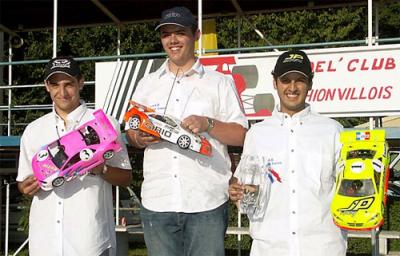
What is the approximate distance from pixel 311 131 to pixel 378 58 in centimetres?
376

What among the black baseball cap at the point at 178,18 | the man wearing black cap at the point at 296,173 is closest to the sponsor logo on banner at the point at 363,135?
the man wearing black cap at the point at 296,173

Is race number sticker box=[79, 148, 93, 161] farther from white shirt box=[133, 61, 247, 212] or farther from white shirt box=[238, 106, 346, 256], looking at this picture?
white shirt box=[238, 106, 346, 256]

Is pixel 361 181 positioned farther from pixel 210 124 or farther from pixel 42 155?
pixel 42 155

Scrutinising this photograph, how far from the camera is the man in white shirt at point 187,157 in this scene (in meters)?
3.59

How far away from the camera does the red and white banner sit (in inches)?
267

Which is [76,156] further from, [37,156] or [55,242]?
[55,242]

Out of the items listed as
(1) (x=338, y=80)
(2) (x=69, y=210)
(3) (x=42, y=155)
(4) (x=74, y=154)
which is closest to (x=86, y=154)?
(4) (x=74, y=154)

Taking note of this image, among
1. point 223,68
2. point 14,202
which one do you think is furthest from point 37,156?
point 14,202

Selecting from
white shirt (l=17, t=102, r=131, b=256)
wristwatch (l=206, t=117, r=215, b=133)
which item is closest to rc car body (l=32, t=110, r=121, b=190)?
white shirt (l=17, t=102, r=131, b=256)

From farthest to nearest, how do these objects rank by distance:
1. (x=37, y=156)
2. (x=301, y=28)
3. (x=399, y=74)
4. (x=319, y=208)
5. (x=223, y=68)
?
(x=301, y=28) < (x=223, y=68) < (x=399, y=74) < (x=37, y=156) < (x=319, y=208)

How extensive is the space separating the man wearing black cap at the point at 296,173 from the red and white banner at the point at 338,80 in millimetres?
3539

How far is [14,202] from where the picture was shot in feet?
56.2

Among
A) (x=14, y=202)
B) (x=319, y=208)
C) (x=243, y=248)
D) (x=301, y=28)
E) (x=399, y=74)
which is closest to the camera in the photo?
(x=319, y=208)

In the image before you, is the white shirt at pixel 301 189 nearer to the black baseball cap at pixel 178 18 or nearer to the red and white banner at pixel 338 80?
the black baseball cap at pixel 178 18
